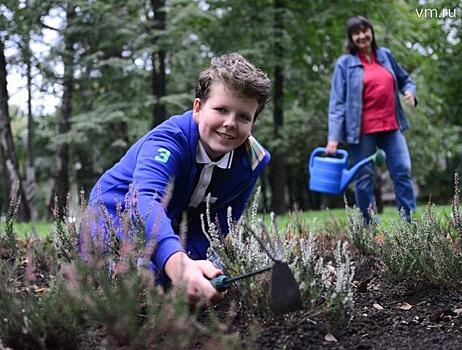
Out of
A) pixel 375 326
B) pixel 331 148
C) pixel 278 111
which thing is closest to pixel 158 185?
pixel 375 326

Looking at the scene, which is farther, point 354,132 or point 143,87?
point 143,87

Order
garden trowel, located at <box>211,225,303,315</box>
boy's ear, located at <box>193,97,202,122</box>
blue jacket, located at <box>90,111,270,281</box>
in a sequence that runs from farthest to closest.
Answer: boy's ear, located at <box>193,97,202,122</box> < blue jacket, located at <box>90,111,270,281</box> < garden trowel, located at <box>211,225,303,315</box>

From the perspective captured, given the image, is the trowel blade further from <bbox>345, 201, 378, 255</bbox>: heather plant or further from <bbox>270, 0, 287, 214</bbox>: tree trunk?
<bbox>270, 0, 287, 214</bbox>: tree trunk

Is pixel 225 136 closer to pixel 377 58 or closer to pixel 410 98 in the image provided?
pixel 410 98

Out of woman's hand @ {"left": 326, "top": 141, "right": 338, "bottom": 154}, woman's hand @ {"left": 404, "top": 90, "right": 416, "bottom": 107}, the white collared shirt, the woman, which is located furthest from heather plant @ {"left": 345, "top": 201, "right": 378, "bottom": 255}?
woman's hand @ {"left": 404, "top": 90, "right": 416, "bottom": 107}

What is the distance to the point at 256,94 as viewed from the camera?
245 centimetres

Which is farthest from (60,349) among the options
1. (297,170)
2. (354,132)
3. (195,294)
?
(297,170)

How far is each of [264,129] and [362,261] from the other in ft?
27.1

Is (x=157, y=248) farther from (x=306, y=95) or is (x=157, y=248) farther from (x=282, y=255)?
(x=306, y=95)

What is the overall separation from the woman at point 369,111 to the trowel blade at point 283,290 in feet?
12.7

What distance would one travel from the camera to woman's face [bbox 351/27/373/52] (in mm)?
5598

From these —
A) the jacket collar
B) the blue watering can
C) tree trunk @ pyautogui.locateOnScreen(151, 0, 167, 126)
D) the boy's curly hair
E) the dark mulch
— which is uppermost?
tree trunk @ pyautogui.locateOnScreen(151, 0, 167, 126)

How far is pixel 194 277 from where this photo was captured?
1748 mm

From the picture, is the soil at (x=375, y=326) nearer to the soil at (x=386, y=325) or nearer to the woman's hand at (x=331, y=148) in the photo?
the soil at (x=386, y=325)
